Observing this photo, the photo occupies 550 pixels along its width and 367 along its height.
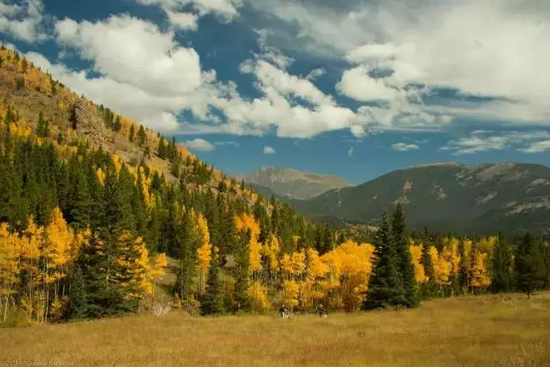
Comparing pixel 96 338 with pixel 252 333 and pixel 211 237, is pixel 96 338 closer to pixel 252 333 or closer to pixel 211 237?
pixel 252 333

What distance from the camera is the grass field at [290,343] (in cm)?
2044

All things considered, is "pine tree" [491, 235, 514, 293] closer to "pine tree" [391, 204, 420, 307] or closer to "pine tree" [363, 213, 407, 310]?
"pine tree" [391, 204, 420, 307]

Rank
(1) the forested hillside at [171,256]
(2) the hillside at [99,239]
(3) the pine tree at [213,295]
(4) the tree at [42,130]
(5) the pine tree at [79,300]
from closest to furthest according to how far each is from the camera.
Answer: (5) the pine tree at [79,300]
(1) the forested hillside at [171,256]
(2) the hillside at [99,239]
(3) the pine tree at [213,295]
(4) the tree at [42,130]

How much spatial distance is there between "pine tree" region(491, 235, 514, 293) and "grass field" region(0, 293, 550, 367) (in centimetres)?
8780

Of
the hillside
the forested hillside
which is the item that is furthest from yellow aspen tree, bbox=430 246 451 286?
the hillside

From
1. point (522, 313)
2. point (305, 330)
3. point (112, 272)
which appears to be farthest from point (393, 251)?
point (112, 272)

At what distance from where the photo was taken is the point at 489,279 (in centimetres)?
12025

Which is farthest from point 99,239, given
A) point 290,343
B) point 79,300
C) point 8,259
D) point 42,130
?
point 42,130

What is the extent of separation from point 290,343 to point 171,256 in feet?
295

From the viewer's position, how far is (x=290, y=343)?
27.1m

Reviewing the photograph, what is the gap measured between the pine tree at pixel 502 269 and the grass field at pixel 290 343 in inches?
3457

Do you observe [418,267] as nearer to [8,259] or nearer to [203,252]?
[203,252]

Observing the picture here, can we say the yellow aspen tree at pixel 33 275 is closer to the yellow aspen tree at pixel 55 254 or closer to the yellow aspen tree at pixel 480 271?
the yellow aspen tree at pixel 55 254

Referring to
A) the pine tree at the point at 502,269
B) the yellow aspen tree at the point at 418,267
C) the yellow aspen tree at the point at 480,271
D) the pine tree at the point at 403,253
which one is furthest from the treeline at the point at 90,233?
the pine tree at the point at 502,269
